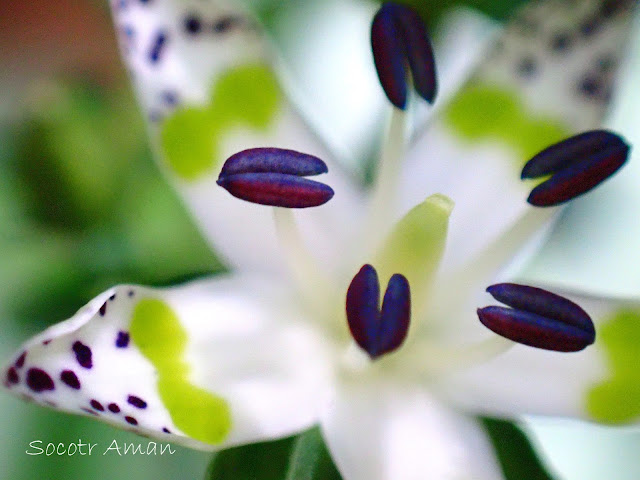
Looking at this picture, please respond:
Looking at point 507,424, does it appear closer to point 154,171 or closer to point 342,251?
point 342,251

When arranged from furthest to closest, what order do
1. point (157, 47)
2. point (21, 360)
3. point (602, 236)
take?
point (602, 236)
point (157, 47)
point (21, 360)

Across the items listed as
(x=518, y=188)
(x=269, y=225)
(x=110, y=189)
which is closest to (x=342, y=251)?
(x=269, y=225)

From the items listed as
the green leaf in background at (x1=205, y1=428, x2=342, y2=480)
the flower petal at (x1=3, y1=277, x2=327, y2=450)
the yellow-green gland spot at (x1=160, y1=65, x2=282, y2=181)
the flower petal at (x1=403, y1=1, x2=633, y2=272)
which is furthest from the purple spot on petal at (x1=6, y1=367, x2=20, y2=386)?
the flower petal at (x1=403, y1=1, x2=633, y2=272)

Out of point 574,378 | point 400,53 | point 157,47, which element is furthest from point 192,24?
point 574,378

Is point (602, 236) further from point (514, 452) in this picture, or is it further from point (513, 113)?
point (514, 452)

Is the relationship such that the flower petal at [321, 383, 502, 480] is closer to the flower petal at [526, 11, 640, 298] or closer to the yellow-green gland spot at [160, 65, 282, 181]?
the yellow-green gland spot at [160, 65, 282, 181]

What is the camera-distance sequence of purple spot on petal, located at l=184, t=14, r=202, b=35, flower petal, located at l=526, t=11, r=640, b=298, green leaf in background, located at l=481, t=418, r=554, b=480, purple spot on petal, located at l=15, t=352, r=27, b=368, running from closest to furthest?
purple spot on petal, located at l=15, t=352, r=27, b=368, green leaf in background, located at l=481, t=418, r=554, b=480, purple spot on petal, located at l=184, t=14, r=202, b=35, flower petal, located at l=526, t=11, r=640, b=298
